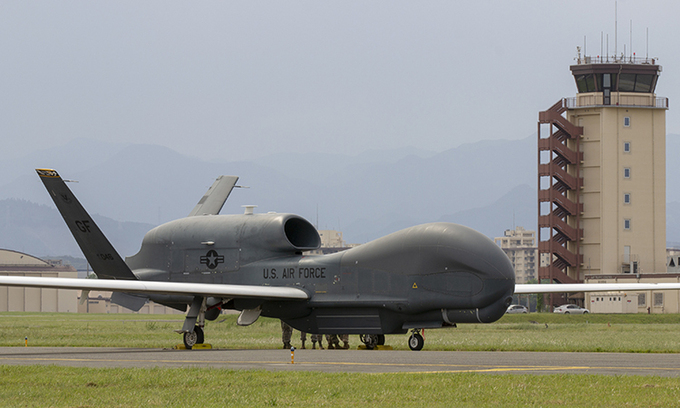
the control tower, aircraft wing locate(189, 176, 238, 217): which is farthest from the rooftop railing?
aircraft wing locate(189, 176, 238, 217)

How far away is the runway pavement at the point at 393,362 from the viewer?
20.3 m

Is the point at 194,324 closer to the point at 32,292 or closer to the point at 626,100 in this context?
the point at 626,100

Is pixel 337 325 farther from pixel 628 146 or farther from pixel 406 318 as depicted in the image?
pixel 628 146

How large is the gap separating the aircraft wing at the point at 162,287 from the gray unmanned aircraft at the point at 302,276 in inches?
1.7

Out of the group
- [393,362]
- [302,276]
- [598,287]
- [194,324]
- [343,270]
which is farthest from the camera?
[302,276]

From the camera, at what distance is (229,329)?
167 ft

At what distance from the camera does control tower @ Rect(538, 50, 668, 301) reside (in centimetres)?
11025

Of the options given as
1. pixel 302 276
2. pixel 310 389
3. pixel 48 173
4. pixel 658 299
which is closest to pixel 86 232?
pixel 48 173

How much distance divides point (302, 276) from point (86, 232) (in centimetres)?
866

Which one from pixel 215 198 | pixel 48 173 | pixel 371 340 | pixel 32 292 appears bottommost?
pixel 32 292

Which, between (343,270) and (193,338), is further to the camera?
(193,338)

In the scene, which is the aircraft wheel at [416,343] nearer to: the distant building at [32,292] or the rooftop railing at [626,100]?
the rooftop railing at [626,100]

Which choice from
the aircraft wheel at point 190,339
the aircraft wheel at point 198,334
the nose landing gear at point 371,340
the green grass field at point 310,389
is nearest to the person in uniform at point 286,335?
the nose landing gear at point 371,340

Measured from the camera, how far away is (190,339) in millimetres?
32438
